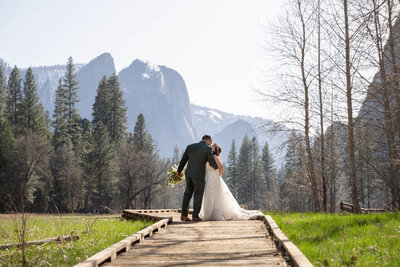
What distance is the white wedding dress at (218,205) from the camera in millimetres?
10602

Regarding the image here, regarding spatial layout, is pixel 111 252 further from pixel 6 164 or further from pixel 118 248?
pixel 6 164

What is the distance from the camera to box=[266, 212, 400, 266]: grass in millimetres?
4742

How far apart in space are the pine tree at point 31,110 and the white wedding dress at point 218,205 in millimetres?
52314

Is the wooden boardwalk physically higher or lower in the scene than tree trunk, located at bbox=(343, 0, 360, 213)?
lower

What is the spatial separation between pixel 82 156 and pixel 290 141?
41.5 metres

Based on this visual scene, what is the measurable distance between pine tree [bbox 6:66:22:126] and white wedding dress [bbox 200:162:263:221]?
54.5 metres

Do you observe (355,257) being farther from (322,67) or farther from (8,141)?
(8,141)

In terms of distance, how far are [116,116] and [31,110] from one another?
13.4 metres

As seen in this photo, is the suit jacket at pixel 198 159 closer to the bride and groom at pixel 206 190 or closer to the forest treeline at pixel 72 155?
the bride and groom at pixel 206 190

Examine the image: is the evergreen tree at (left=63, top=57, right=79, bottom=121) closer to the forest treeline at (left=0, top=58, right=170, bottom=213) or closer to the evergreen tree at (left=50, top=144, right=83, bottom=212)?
the forest treeline at (left=0, top=58, right=170, bottom=213)

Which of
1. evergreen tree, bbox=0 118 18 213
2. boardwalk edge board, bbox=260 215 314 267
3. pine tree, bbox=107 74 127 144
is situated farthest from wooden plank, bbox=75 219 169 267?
pine tree, bbox=107 74 127 144

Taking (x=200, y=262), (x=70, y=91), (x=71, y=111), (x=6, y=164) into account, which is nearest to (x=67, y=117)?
(x=71, y=111)

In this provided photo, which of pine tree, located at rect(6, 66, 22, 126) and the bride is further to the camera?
pine tree, located at rect(6, 66, 22, 126)

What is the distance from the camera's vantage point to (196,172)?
1044 cm
